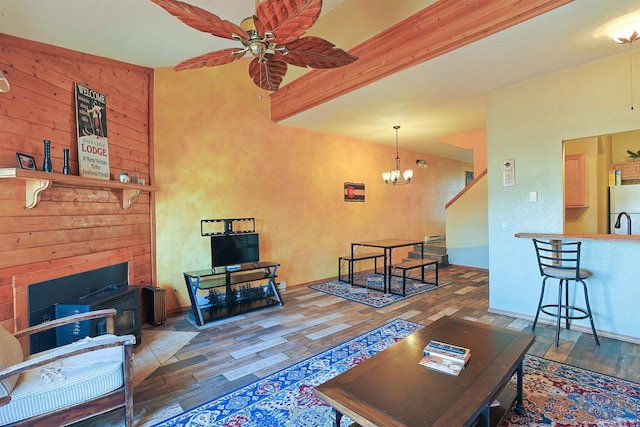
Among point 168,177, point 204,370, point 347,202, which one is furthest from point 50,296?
point 347,202

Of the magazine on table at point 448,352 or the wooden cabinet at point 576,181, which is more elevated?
the wooden cabinet at point 576,181

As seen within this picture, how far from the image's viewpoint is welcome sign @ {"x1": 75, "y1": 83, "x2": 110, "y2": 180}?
9.86 ft

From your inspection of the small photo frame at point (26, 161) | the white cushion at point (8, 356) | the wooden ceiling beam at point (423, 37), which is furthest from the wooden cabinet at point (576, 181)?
the small photo frame at point (26, 161)

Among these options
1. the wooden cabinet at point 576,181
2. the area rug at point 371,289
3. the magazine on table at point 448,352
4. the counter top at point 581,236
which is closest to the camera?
the magazine on table at point 448,352

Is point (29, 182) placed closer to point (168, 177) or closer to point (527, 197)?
point (168, 177)

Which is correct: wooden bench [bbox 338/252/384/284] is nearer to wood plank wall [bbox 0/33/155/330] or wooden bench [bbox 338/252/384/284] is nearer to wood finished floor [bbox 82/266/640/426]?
wood finished floor [bbox 82/266/640/426]

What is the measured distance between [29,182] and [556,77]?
5.18 m

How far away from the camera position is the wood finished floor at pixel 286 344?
2398mm

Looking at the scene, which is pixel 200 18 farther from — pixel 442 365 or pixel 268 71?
pixel 442 365

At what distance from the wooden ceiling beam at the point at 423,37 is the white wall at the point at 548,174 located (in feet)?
4.83

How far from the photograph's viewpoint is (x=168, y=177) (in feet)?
13.6

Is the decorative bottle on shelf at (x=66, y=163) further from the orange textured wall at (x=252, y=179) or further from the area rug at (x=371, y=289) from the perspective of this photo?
the area rug at (x=371, y=289)

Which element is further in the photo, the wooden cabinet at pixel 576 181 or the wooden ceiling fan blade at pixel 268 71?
the wooden cabinet at pixel 576 181

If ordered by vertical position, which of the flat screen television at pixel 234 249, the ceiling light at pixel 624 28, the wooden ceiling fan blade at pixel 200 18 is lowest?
the flat screen television at pixel 234 249
